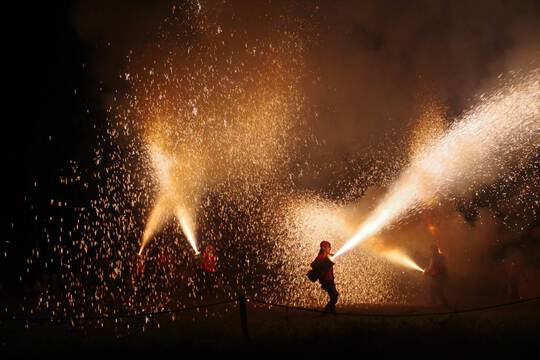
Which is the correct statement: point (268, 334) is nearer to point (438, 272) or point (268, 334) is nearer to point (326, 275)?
point (326, 275)

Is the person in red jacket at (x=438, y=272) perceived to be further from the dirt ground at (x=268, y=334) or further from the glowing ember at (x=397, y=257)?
the glowing ember at (x=397, y=257)

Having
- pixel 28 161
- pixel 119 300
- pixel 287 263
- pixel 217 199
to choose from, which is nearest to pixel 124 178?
pixel 217 199

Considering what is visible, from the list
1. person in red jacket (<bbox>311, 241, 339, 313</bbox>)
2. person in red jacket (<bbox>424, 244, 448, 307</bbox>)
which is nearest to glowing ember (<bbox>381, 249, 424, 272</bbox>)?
person in red jacket (<bbox>424, 244, 448, 307</bbox>)

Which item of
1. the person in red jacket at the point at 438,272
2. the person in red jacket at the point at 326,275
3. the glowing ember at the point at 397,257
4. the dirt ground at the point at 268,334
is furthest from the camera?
the glowing ember at the point at 397,257

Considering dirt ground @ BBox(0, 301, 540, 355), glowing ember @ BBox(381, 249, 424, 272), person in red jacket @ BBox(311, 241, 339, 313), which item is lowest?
dirt ground @ BBox(0, 301, 540, 355)

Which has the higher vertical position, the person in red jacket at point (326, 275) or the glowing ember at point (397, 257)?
the glowing ember at point (397, 257)

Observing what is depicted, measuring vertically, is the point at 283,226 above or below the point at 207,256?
above

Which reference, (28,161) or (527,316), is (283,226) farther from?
(527,316)

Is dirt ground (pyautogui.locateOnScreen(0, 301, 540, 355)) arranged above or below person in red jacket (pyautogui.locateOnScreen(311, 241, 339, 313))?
below

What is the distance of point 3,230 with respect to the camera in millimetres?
16328

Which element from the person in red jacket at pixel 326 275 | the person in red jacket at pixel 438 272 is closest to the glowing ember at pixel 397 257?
the person in red jacket at pixel 438 272

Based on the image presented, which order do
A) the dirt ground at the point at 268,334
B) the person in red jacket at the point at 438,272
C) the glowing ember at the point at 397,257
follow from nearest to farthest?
the dirt ground at the point at 268,334 < the person in red jacket at the point at 438,272 < the glowing ember at the point at 397,257

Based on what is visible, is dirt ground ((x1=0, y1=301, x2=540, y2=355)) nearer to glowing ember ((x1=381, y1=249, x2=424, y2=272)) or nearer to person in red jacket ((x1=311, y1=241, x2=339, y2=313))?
person in red jacket ((x1=311, y1=241, x2=339, y2=313))

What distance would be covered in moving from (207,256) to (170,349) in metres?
5.78
